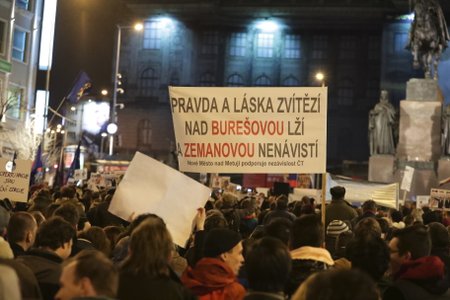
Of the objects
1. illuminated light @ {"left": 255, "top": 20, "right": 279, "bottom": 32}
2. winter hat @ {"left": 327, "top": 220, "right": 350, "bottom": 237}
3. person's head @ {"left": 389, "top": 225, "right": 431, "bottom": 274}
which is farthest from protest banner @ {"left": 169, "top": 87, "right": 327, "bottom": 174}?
illuminated light @ {"left": 255, "top": 20, "right": 279, "bottom": 32}

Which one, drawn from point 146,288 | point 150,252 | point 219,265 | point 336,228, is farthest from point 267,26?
point 146,288

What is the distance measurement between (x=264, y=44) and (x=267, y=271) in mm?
67569

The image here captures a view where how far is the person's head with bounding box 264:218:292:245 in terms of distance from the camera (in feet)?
22.1

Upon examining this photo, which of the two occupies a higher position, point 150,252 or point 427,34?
point 427,34

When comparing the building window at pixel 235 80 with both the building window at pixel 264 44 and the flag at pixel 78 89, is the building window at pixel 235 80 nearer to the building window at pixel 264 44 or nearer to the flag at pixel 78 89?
the building window at pixel 264 44

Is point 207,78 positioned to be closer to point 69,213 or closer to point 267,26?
point 267,26

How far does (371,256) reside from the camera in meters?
5.57

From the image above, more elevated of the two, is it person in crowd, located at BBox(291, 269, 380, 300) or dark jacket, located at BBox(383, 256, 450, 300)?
person in crowd, located at BBox(291, 269, 380, 300)

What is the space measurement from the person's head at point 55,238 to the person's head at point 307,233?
1.76 m

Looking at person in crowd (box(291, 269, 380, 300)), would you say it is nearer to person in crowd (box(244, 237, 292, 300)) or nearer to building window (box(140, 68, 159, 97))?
person in crowd (box(244, 237, 292, 300))

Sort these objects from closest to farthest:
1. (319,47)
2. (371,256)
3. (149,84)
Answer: (371,256)
(319,47)
(149,84)

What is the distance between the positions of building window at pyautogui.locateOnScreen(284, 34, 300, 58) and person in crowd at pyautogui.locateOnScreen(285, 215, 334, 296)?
65708 millimetres

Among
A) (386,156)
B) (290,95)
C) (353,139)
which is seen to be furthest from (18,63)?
(290,95)

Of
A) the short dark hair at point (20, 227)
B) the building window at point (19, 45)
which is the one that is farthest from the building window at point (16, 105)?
the short dark hair at point (20, 227)
